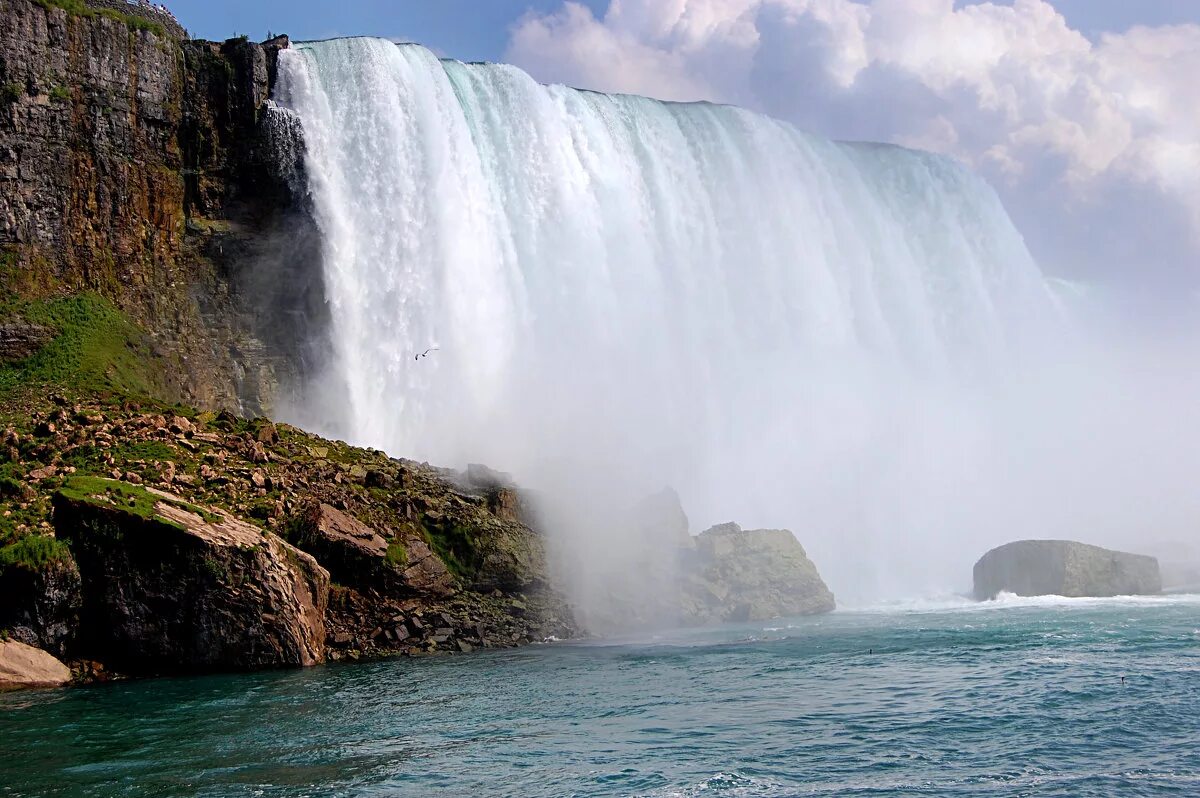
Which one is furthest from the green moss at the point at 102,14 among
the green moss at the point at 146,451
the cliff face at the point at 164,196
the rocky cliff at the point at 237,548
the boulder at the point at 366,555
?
the boulder at the point at 366,555

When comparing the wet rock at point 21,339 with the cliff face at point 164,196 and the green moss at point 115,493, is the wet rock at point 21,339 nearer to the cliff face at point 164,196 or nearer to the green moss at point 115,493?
the cliff face at point 164,196

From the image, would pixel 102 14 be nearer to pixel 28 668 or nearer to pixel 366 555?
pixel 366 555

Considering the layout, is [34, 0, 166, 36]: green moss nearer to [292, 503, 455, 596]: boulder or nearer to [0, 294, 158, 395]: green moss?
[0, 294, 158, 395]: green moss

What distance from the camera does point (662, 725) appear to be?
73.6 feet

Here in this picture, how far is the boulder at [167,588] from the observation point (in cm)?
3028

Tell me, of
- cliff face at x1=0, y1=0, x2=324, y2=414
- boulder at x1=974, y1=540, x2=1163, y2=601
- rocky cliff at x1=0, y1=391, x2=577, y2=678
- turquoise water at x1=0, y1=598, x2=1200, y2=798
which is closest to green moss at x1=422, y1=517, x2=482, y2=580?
rocky cliff at x1=0, y1=391, x2=577, y2=678

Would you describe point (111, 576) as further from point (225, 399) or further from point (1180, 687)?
point (1180, 687)

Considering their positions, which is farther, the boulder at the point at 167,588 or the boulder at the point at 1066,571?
the boulder at the point at 1066,571

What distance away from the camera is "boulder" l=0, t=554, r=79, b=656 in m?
29.6

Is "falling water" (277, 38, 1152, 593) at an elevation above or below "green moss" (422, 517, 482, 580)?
above

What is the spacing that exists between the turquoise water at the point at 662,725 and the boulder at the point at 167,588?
185 centimetres

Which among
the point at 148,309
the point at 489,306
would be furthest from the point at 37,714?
the point at 489,306

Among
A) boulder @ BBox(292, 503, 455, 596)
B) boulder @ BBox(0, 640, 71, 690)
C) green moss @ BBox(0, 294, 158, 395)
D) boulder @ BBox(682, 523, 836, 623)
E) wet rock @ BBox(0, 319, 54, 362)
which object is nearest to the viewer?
boulder @ BBox(0, 640, 71, 690)

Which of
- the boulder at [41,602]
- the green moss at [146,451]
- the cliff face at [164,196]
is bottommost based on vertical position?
the boulder at [41,602]
